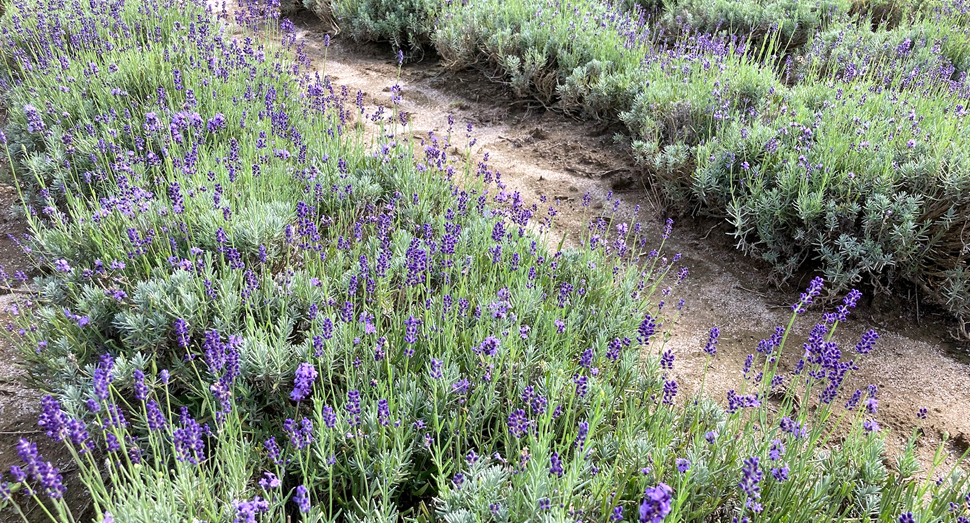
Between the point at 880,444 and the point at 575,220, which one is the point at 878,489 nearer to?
the point at 880,444

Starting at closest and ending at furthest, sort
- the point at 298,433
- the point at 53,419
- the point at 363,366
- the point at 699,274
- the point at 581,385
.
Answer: the point at 53,419, the point at 298,433, the point at 581,385, the point at 363,366, the point at 699,274

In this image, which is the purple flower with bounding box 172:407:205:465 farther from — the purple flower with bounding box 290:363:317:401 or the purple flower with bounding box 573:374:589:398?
the purple flower with bounding box 573:374:589:398

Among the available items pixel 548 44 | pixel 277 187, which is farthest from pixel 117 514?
pixel 548 44

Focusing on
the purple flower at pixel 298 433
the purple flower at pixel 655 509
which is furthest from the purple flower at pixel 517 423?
the purple flower at pixel 655 509

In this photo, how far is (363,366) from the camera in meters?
2.59

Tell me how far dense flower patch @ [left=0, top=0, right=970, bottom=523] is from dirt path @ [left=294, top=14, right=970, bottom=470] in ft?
0.54

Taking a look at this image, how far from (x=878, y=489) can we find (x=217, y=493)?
2.40 metres

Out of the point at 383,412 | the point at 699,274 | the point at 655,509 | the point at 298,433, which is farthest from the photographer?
the point at 699,274

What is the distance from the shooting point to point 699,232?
4.45 metres

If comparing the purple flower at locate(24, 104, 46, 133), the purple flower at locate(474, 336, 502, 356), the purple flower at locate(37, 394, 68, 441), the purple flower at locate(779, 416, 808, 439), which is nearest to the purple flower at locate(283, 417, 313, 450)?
the purple flower at locate(37, 394, 68, 441)

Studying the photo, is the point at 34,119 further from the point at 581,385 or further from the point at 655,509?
the point at 655,509

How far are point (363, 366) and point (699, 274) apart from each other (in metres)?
2.45

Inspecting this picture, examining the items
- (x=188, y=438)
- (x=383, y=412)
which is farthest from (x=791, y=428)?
(x=188, y=438)

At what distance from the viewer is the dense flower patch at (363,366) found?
201 centimetres
